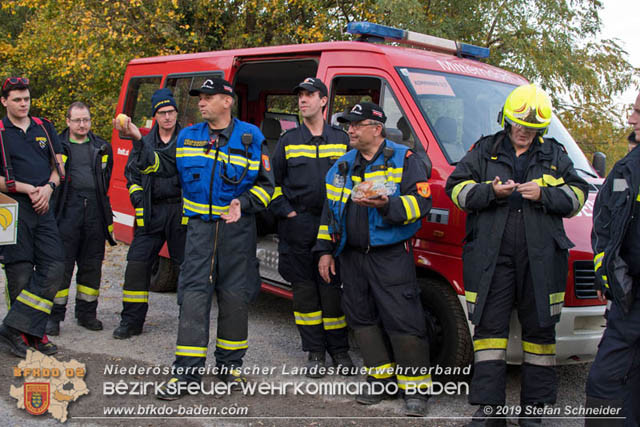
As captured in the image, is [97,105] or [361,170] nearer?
[361,170]

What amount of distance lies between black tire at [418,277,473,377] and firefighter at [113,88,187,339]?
212 centimetres

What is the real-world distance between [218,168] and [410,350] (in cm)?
166

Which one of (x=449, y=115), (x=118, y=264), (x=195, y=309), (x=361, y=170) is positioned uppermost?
(x=449, y=115)

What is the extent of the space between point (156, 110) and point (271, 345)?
84.5 inches

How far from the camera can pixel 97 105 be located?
1429cm

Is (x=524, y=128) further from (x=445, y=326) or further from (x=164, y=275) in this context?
(x=164, y=275)

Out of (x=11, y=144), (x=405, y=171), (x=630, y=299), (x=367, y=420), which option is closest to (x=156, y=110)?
(x=11, y=144)

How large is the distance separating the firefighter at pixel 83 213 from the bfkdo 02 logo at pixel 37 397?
51.7 inches

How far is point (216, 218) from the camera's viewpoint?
4.30 metres

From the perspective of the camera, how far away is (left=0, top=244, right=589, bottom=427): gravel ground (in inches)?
157

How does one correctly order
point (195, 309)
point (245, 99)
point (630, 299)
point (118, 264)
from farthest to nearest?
point (118, 264) → point (245, 99) → point (195, 309) → point (630, 299)

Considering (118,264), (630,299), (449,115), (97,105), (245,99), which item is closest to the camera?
(630,299)

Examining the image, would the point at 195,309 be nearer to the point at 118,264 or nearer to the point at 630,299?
the point at 630,299

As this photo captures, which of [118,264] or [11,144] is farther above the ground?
[11,144]
